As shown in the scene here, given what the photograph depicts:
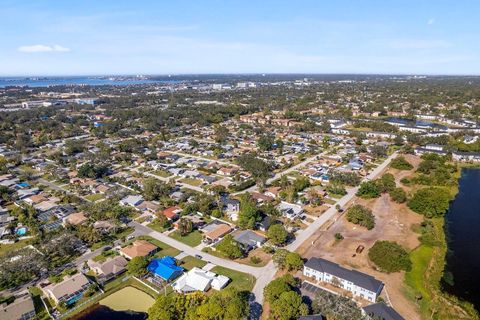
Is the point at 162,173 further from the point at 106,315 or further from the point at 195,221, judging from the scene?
the point at 106,315

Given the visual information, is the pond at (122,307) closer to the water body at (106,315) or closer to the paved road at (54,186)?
the water body at (106,315)

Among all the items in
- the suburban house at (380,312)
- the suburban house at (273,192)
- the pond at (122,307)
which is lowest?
the pond at (122,307)

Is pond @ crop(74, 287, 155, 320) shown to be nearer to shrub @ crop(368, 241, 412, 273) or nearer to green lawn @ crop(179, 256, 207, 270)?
green lawn @ crop(179, 256, 207, 270)

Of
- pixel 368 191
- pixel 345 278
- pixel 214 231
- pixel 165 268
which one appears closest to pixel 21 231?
pixel 165 268

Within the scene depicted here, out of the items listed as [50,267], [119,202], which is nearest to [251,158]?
[119,202]

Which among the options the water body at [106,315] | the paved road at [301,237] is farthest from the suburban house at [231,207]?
the water body at [106,315]

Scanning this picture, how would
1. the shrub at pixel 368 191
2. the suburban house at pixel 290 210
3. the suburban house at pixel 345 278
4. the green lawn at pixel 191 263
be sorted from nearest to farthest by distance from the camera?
the suburban house at pixel 345 278 → the green lawn at pixel 191 263 → the suburban house at pixel 290 210 → the shrub at pixel 368 191
